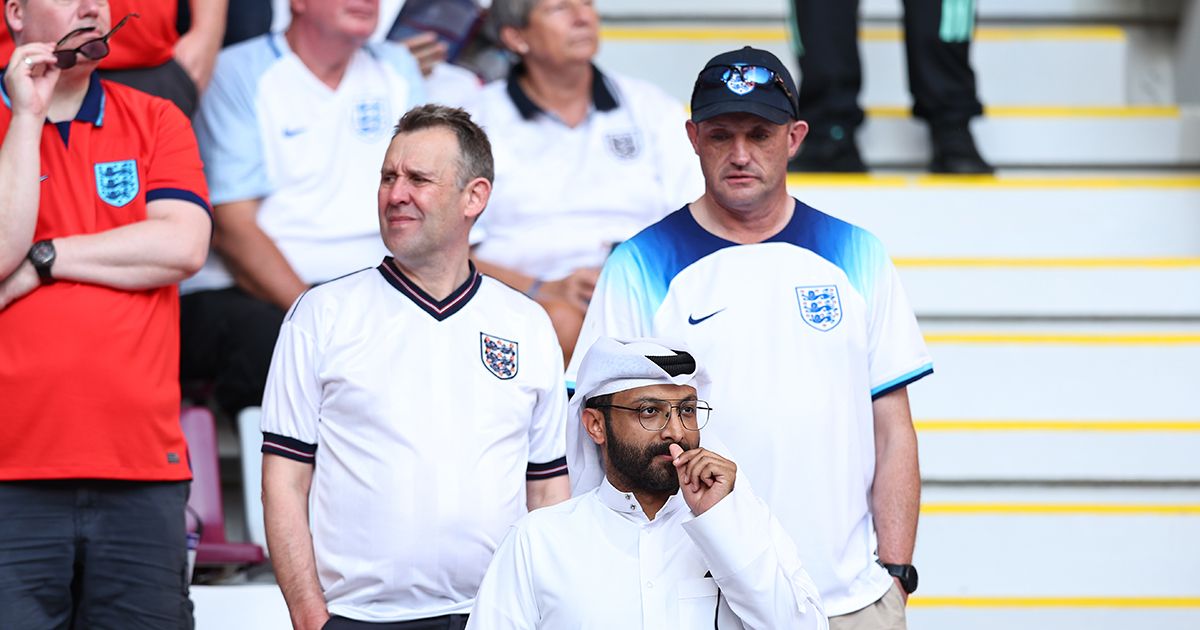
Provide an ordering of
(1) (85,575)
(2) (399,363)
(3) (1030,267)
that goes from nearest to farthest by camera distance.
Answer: (2) (399,363) < (1) (85,575) < (3) (1030,267)

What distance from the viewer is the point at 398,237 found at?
2967 millimetres

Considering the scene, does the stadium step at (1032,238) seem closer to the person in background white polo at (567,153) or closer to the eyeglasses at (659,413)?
the person in background white polo at (567,153)

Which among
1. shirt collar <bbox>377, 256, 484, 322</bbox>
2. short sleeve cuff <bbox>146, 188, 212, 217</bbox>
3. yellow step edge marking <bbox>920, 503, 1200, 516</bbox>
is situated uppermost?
short sleeve cuff <bbox>146, 188, 212, 217</bbox>

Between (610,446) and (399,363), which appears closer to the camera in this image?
(610,446)

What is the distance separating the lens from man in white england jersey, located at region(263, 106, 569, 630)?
286 cm

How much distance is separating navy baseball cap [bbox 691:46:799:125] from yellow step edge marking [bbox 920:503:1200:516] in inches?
64.8

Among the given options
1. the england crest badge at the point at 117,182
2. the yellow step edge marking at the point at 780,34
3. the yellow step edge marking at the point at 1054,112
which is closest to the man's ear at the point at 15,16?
the england crest badge at the point at 117,182

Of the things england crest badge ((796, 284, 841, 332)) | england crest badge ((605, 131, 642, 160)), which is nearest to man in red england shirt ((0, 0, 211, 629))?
england crest badge ((796, 284, 841, 332))

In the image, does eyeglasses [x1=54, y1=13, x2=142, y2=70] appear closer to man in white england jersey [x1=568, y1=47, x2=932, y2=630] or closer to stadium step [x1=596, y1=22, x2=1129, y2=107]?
man in white england jersey [x1=568, y1=47, x2=932, y2=630]

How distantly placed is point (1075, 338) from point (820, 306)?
77.4 inches

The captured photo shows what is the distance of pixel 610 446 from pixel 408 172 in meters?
0.77

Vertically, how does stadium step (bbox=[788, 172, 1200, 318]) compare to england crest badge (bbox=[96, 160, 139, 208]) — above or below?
below

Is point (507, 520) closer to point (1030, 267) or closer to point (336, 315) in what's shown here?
point (336, 315)

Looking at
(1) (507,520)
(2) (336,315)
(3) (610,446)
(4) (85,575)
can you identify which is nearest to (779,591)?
(3) (610,446)
